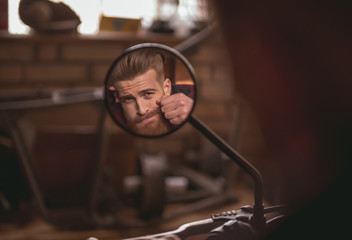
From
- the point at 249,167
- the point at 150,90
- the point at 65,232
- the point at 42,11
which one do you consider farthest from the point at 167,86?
the point at 65,232

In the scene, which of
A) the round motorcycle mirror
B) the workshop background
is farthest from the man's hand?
the workshop background

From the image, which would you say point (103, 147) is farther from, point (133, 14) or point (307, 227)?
point (307, 227)

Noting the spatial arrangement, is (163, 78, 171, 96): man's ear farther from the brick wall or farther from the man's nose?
the brick wall

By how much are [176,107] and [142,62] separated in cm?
7

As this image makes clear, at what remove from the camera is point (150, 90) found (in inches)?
15.7

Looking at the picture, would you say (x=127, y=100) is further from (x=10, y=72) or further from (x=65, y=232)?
(x=10, y=72)

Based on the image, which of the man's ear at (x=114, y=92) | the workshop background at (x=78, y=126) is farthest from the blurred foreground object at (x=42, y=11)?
the workshop background at (x=78, y=126)

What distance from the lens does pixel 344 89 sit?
1.22 ft

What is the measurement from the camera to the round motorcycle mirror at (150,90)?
395mm

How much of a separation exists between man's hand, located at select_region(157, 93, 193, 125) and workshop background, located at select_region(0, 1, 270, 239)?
69 centimetres

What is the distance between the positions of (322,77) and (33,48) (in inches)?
71.2

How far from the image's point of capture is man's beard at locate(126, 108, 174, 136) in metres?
0.41

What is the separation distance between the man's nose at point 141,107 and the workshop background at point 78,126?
72cm

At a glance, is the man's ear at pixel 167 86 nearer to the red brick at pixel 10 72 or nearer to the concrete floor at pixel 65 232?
the concrete floor at pixel 65 232
